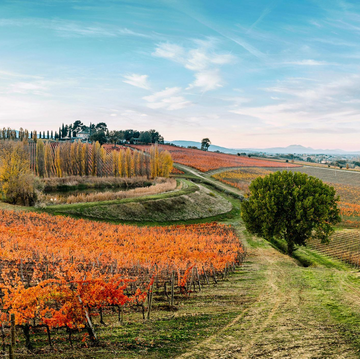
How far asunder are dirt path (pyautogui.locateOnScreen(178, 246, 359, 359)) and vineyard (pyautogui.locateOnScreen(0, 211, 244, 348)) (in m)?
3.47

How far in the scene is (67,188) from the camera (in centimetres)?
7069

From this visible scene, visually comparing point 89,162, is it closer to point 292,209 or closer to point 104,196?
point 104,196

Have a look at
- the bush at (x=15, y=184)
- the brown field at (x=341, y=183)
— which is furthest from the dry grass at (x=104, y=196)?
the brown field at (x=341, y=183)

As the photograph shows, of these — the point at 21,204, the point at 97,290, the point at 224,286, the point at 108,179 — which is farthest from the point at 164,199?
the point at 97,290

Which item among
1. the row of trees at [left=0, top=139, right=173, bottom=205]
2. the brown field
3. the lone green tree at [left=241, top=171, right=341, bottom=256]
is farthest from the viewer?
the row of trees at [left=0, top=139, right=173, bottom=205]

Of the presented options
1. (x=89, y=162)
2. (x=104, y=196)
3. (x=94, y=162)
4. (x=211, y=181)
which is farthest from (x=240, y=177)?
(x=104, y=196)

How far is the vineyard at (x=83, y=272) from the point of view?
439 inches

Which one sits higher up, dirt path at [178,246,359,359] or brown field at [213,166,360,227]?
brown field at [213,166,360,227]

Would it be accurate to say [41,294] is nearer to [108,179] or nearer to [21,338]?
[21,338]

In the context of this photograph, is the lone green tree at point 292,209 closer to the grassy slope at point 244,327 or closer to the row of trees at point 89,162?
the grassy slope at point 244,327

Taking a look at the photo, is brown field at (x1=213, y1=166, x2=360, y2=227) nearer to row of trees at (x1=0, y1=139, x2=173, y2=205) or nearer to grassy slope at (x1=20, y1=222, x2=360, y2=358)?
row of trees at (x1=0, y1=139, x2=173, y2=205)

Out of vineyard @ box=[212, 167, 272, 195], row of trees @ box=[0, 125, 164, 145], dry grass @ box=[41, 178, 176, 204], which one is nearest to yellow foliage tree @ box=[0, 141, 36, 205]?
dry grass @ box=[41, 178, 176, 204]

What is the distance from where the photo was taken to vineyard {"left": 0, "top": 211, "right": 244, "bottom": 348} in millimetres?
11148

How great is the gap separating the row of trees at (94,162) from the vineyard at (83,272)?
43.8m
